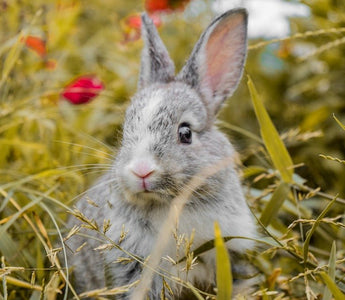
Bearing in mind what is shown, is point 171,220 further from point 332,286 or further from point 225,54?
point 225,54

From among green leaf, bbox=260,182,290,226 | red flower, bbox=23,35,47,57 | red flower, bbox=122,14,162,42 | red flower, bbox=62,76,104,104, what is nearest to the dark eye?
green leaf, bbox=260,182,290,226

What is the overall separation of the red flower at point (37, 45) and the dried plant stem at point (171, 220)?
→ 7.68 ft

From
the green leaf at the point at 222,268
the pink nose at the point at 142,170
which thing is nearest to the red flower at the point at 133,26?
the pink nose at the point at 142,170

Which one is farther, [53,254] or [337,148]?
[337,148]

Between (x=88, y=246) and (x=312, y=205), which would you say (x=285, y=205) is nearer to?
(x=312, y=205)

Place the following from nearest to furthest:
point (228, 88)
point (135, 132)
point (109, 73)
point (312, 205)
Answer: point (135, 132) → point (228, 88) → point (312, 205) → point (109, 73)

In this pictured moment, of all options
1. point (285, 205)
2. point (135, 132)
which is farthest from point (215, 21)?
point (285, 205)

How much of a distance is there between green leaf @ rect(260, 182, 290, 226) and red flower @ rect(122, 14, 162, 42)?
2.59m

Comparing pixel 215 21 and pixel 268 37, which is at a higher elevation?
pixel 215 21

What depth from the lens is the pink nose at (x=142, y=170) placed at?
2455mm

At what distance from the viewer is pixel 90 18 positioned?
7.52m

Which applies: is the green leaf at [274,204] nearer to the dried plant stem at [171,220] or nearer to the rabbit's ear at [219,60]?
the dried plant stem at [171,220]

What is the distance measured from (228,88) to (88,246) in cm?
120

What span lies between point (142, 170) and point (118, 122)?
7.46ft
